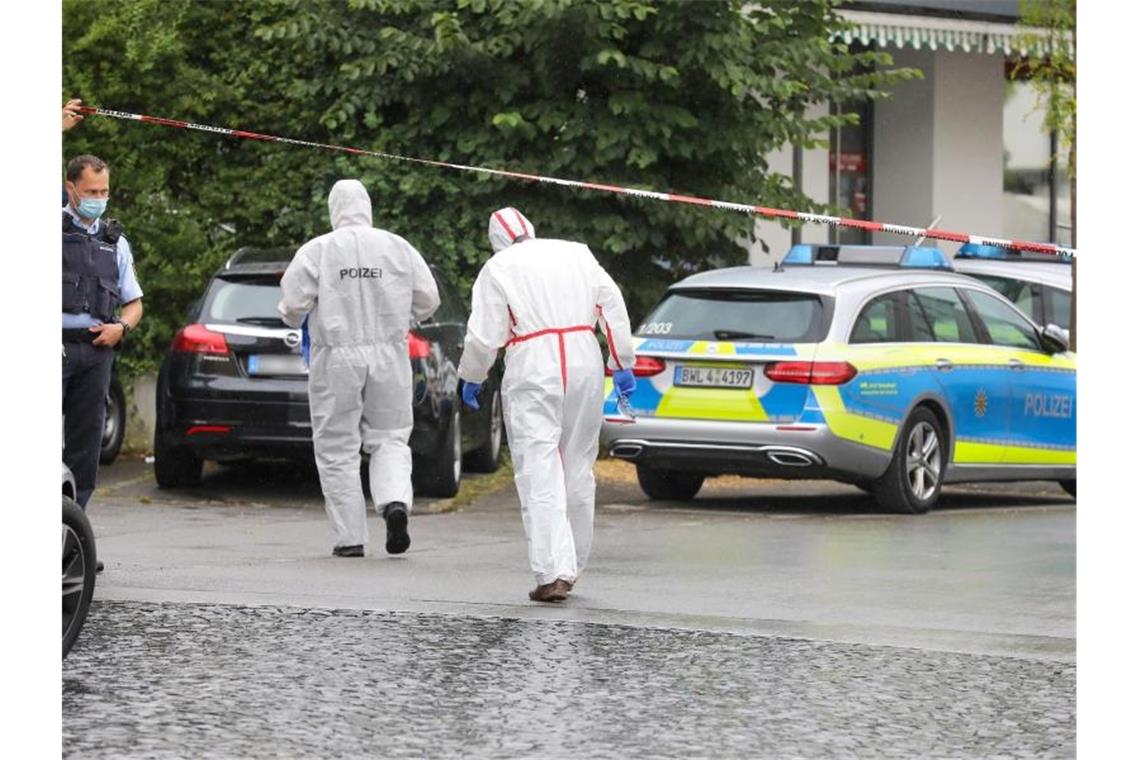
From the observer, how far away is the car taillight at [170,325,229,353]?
1416 centimetres

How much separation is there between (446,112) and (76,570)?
10458 millimetres

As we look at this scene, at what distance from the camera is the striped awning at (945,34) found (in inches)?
810

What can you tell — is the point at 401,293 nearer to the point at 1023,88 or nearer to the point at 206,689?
the point at 206,689

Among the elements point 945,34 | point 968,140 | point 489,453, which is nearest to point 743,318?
point 489,453

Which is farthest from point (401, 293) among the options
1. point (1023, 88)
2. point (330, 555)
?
point (1023, 88)

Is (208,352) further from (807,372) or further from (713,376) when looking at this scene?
(807,372)

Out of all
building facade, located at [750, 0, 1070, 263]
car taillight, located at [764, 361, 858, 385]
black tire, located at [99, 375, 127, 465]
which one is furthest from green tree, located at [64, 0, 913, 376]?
building facade, located at [750, 0, 1070, 263]

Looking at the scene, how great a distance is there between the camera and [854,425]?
46.0 ft

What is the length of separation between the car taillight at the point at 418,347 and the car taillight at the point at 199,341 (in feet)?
3.42

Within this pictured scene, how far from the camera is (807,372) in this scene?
1395 cm

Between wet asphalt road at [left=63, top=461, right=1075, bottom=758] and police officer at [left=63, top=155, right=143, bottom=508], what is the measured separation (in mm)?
576

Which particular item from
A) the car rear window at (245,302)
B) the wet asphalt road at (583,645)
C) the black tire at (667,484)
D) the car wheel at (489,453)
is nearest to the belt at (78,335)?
the wet asphalt road at (583,645)

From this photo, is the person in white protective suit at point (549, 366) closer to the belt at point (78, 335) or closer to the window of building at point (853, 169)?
the belt at point (78, 335)

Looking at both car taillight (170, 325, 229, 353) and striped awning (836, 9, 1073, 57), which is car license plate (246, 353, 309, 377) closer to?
car taillight (170, 325, 229, 353)
